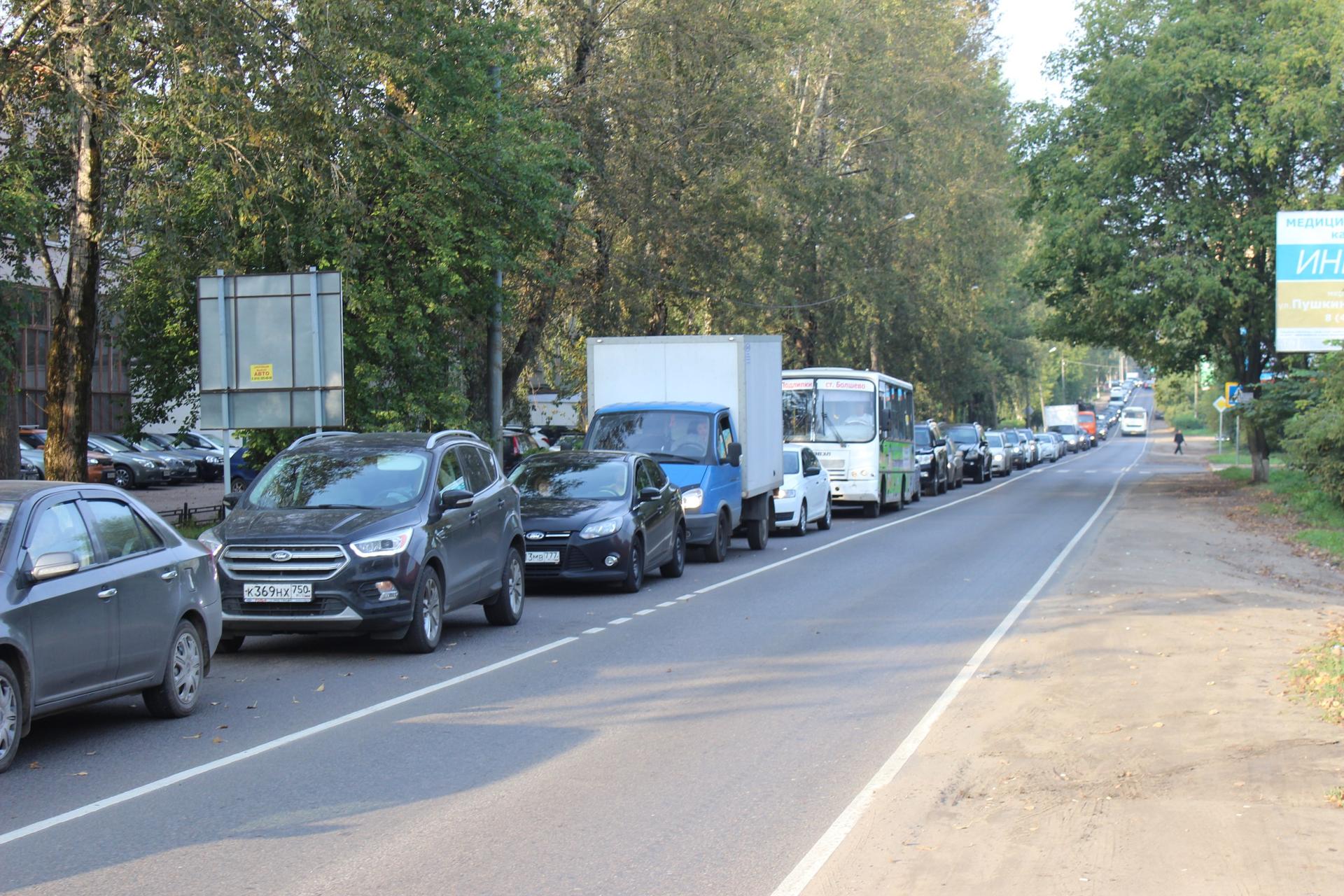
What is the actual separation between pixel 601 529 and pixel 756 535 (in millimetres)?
6693

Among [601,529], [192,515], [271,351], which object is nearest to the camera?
[601,529]

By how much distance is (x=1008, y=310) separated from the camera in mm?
71625

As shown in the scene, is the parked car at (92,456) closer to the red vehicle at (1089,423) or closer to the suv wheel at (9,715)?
the suv wheel at (9,715)

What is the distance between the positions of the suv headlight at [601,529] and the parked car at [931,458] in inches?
967

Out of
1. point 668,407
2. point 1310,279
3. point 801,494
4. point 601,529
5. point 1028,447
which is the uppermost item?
point 1310,279

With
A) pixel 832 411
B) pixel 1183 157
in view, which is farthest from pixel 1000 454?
pixel 832 411

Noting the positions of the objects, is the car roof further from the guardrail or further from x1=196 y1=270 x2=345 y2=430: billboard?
the guardrail

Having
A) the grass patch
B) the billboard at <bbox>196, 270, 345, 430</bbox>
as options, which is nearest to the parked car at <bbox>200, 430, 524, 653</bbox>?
the billboard at <bbox>196, 270, 345, 430</bbox>

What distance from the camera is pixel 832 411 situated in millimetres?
30188

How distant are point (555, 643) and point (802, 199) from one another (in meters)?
29.9

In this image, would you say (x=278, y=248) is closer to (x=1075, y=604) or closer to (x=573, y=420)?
(x=1075, y=604)

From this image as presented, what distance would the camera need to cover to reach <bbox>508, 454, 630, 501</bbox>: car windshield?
54.5 feet

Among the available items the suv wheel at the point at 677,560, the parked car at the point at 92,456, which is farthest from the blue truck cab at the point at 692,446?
the parked car at the point at 92,456

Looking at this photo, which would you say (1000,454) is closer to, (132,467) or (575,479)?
(132,467)
